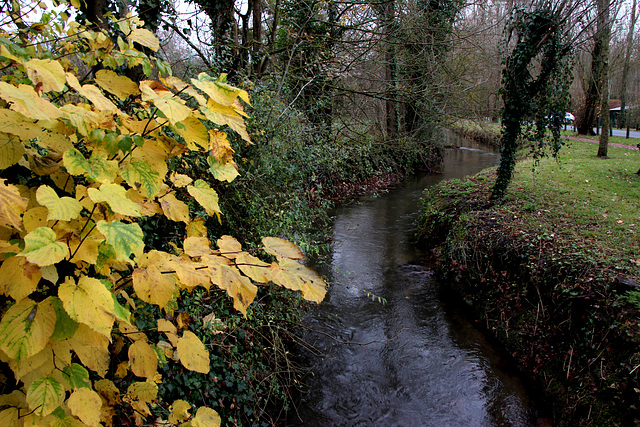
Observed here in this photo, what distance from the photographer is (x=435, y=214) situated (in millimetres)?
8758

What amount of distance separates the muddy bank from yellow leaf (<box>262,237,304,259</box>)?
13.2 ft

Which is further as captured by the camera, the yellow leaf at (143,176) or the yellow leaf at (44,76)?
the yellow leaf at (143,176)

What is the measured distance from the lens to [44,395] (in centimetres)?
94

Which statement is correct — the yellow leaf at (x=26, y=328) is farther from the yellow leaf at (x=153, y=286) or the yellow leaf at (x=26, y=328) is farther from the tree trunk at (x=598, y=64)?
the tree trunk at (x=598, y=64)

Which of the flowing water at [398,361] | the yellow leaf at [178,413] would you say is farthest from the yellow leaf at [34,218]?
the flowing water at [398,361]

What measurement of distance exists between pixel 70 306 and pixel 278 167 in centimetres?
435

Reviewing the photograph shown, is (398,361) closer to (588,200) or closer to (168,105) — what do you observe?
(168,105)

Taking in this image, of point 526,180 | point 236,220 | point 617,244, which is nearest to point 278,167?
point 236,220

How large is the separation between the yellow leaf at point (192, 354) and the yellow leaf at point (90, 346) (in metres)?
0.23

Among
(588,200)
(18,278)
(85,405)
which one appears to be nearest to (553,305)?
(588,200)

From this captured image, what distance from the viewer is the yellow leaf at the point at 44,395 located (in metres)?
0.91

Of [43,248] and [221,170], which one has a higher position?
[221,170]

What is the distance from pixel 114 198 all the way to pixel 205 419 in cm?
85

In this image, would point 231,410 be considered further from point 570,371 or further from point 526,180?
point 526,180
